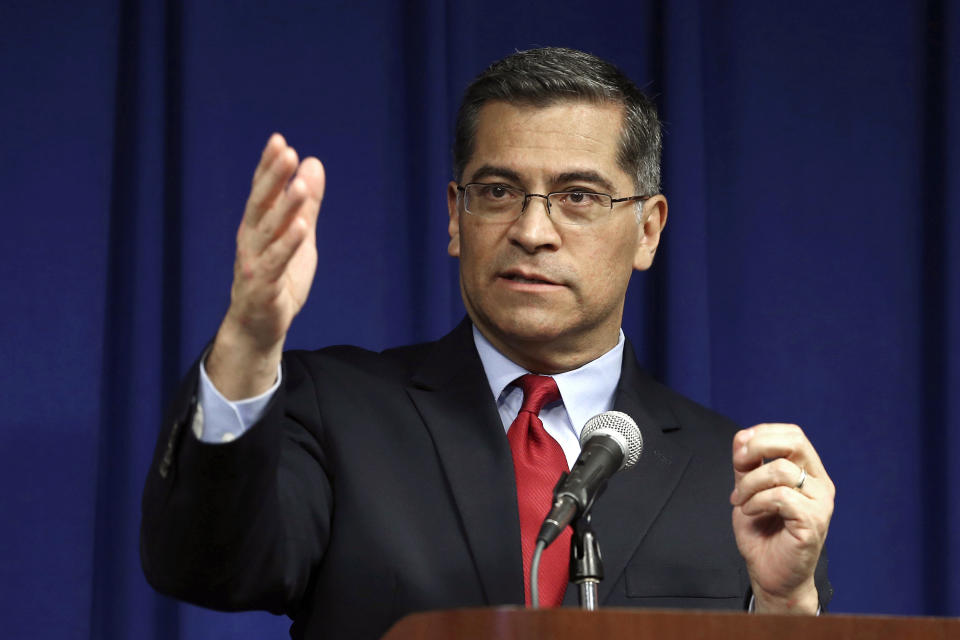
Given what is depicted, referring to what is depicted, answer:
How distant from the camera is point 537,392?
6.32 feet

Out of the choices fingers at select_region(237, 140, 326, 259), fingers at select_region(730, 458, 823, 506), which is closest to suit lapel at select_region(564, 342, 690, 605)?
fingers at select_region(730, 458, 823, 506)

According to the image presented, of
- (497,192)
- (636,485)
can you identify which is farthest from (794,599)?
(497,192)

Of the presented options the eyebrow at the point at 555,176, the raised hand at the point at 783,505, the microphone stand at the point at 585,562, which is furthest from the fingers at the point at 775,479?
the eyebrow at the point at 555,176

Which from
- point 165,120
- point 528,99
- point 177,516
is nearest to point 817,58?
point 528,99

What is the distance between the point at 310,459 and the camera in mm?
1749

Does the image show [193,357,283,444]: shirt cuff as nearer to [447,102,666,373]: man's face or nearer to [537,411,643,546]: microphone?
[537,411,643,546]: microphone

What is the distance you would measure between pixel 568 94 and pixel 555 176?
179 millimetres

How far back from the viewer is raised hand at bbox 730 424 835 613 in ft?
4.71

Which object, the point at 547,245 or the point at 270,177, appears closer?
the point at 270,177

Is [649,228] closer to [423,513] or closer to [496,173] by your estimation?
[496,173]

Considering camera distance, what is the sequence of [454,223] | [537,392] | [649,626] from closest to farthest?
[649,626] < [537,392] < [454,223]

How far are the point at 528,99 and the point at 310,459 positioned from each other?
78cm

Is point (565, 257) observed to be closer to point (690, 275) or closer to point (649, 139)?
point (649, 139)

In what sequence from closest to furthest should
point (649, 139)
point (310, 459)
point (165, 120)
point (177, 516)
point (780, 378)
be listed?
point (177, 516), point (310, 459), point (649, 139), point (165, 120), point (780, 378)
